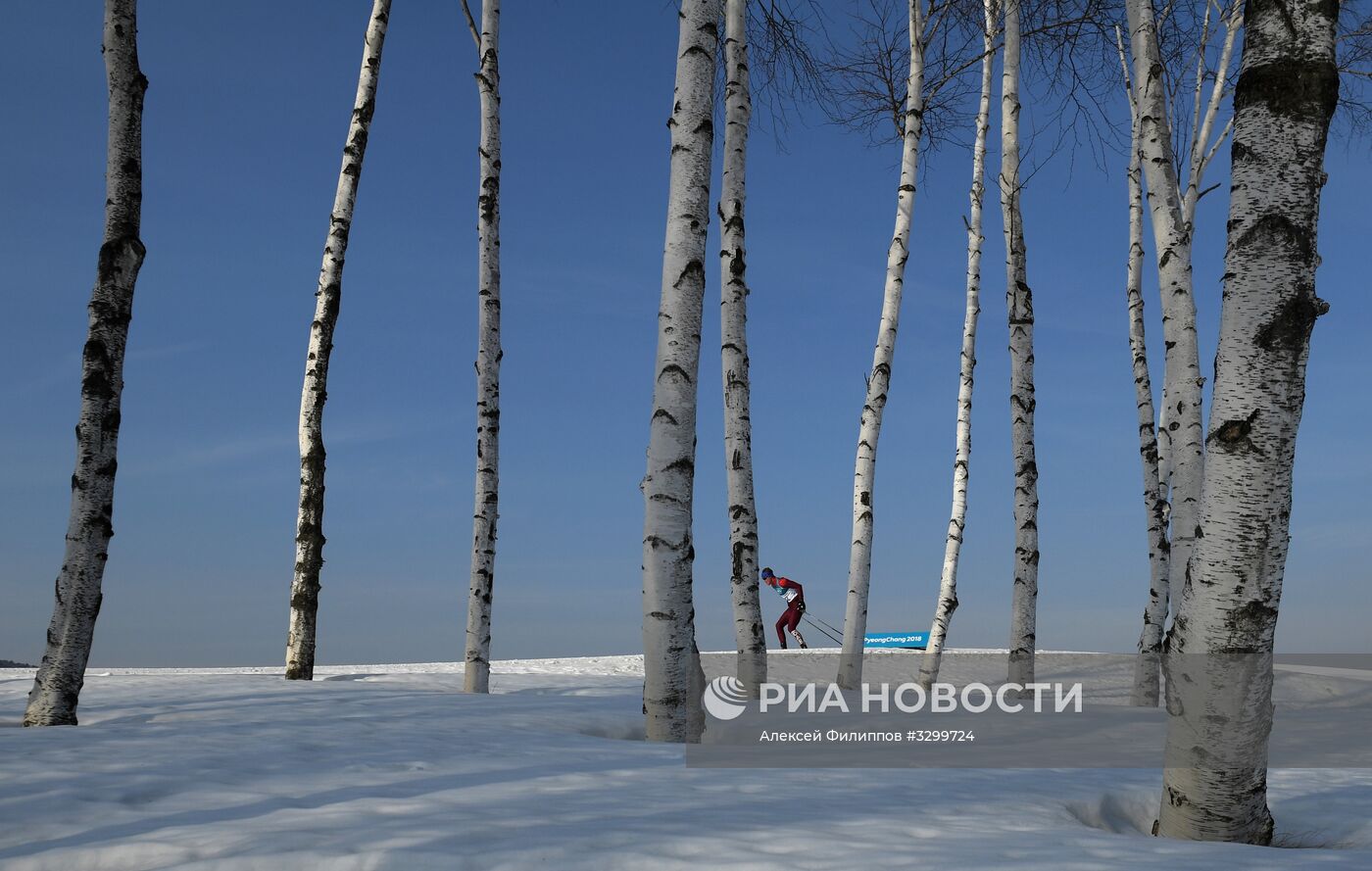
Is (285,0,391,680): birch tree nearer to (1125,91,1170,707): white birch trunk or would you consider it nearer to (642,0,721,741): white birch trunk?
(642,0,721,741): white birch trunk

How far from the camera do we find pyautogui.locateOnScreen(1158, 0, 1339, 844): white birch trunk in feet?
13.3

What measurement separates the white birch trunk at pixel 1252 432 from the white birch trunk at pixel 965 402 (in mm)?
8402

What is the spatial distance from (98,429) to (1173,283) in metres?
8.24

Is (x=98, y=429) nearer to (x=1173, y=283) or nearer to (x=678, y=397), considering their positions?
(x=678, y=397)

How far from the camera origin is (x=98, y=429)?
6.80 metres

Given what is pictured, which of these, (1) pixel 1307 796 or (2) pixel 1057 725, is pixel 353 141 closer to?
(2) pixel 1057 725

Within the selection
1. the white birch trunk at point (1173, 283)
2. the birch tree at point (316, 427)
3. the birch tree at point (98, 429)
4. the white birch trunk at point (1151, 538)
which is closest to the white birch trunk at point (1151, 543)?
the white birch trunk at point (1151, 538)

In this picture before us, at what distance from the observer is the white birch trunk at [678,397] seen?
6.40 meters

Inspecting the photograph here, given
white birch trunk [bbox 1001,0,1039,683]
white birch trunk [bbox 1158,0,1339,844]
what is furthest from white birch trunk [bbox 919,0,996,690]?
white birch trunk [bbox 1158,0,1339,844]

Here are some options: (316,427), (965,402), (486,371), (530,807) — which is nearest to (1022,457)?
(965,402)

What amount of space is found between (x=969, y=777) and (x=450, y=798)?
2.57 metres

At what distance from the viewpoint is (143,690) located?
32.1 feet

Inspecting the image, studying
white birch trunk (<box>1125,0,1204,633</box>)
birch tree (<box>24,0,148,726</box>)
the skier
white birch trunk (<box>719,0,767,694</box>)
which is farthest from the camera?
the skier

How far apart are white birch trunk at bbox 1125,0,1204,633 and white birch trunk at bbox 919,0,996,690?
3.66 meters
